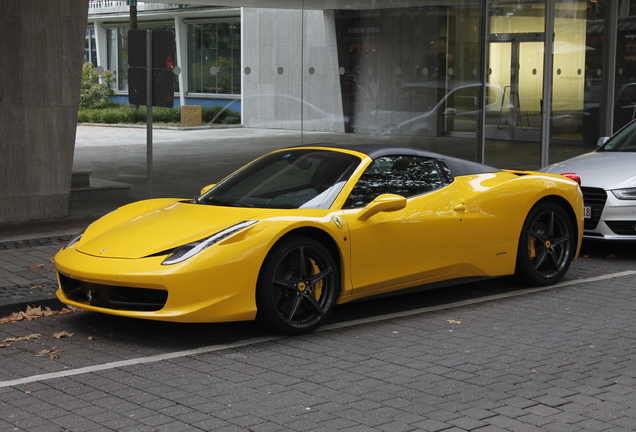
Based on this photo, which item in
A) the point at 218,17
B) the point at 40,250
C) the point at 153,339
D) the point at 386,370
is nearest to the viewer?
the point at 386,370

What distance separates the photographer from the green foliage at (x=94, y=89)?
1217 centimetres

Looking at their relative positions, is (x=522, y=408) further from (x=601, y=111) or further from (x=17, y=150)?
(x=601, y=111)

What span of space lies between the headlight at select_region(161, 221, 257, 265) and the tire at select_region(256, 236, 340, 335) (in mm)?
317

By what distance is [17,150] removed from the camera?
35.9ft

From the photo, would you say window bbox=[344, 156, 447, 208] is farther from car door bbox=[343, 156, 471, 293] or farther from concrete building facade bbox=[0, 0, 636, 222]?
→ concrete building facade bbox=[0, 0, 636, 222]

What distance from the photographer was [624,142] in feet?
36.3

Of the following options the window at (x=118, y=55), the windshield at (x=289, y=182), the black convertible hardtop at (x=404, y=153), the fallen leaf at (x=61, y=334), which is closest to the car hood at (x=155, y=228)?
the windshield at (x=289, y=182)

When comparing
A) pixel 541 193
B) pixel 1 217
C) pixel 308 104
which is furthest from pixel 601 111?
pixel 1 217

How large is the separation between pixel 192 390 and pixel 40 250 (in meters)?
4.96

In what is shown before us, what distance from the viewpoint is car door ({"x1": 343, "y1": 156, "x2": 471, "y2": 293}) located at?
666cm

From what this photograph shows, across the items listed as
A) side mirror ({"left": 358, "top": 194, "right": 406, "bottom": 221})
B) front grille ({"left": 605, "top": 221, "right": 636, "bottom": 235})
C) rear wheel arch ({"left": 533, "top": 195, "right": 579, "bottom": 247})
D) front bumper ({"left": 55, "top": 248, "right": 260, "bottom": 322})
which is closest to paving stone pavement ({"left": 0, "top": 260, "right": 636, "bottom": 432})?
front bumper ({"left": 55, "top": 248, "right": 260, "bottom": 322})

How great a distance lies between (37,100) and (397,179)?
19.2 ft

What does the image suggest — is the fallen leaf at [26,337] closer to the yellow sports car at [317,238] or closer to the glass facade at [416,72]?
the yellow sports car at [317,238]

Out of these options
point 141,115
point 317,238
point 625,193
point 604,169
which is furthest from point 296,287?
point 141,115
